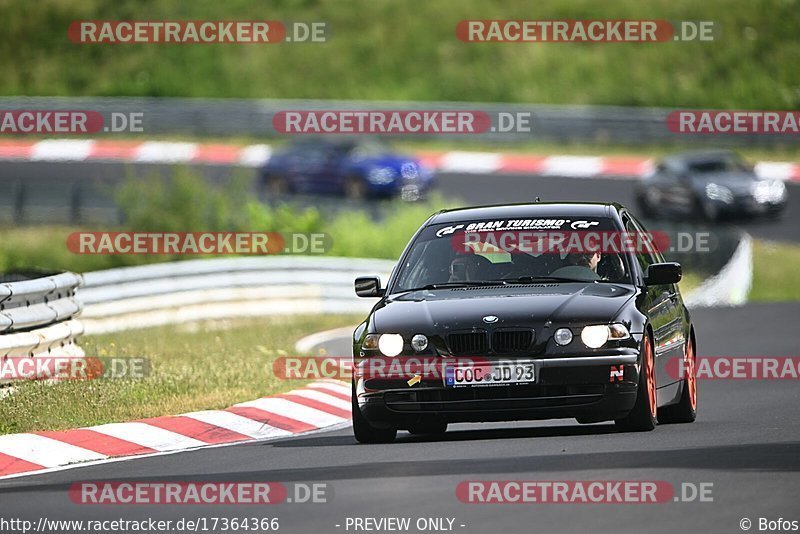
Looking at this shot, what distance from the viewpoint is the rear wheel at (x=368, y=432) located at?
1107cm

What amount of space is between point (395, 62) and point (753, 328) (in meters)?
33.1

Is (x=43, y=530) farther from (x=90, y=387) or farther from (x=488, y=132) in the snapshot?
(x=488, y=132)

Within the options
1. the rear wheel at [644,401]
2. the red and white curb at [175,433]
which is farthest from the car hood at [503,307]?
the red and white curb at [175,433]

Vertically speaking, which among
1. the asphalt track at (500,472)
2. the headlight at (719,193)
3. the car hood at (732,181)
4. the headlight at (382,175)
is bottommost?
the asphalt track at (500,472)

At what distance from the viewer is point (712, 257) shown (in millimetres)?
27328

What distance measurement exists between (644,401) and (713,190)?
23.3m

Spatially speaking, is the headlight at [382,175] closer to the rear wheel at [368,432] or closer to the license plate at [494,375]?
the rear wheel at [368,432]

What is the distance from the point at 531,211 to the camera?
12188 millimetres

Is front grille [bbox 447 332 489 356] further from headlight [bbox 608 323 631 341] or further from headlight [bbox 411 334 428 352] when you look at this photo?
headlight [bbox 608 323 631 341]

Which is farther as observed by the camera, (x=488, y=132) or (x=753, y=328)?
(x=488, y=132)

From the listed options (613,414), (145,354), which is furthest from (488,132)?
(613,414)

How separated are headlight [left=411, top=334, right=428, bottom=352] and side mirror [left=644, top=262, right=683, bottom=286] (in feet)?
5.92

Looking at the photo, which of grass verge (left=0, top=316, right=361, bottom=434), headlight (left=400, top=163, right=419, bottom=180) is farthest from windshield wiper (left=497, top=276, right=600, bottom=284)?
headlight (left=400, top=163, right=419, bottom=180)

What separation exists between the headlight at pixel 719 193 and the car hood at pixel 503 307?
22.5 metres
